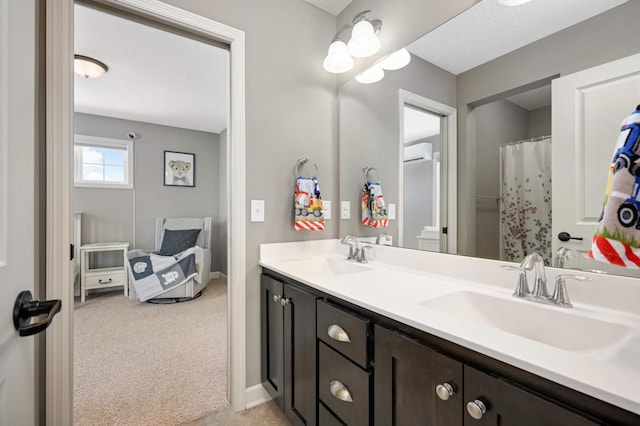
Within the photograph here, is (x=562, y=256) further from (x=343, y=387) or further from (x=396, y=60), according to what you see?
(x=396, y=60)

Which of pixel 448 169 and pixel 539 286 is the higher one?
pixel 448 169

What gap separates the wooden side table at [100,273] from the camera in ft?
11.5

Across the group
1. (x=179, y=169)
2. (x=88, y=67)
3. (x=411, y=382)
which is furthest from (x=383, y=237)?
(x=179, y=169)

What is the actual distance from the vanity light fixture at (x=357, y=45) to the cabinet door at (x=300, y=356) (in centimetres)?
135

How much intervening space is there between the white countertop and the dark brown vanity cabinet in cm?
11

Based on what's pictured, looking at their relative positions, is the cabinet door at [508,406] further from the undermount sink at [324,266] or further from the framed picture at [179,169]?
the framed picture at [179,169]

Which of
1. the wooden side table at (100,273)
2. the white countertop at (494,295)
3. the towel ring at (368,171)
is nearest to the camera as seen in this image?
the white countertop at (494,295)

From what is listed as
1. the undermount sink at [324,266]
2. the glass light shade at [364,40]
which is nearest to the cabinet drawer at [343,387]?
the undermount sink at [324,266]

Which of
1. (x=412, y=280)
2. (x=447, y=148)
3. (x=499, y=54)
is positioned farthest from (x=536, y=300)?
(x=499, y=54)

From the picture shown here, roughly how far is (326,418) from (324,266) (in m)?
0.81

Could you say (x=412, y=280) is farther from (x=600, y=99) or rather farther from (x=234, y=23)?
(x=234, y=23)

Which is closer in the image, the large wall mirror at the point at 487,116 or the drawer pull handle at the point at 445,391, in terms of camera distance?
the drawer pull handle at the point at 445,391

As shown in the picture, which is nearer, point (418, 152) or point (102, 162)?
point (418, 152)

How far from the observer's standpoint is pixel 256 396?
1.63 meters
